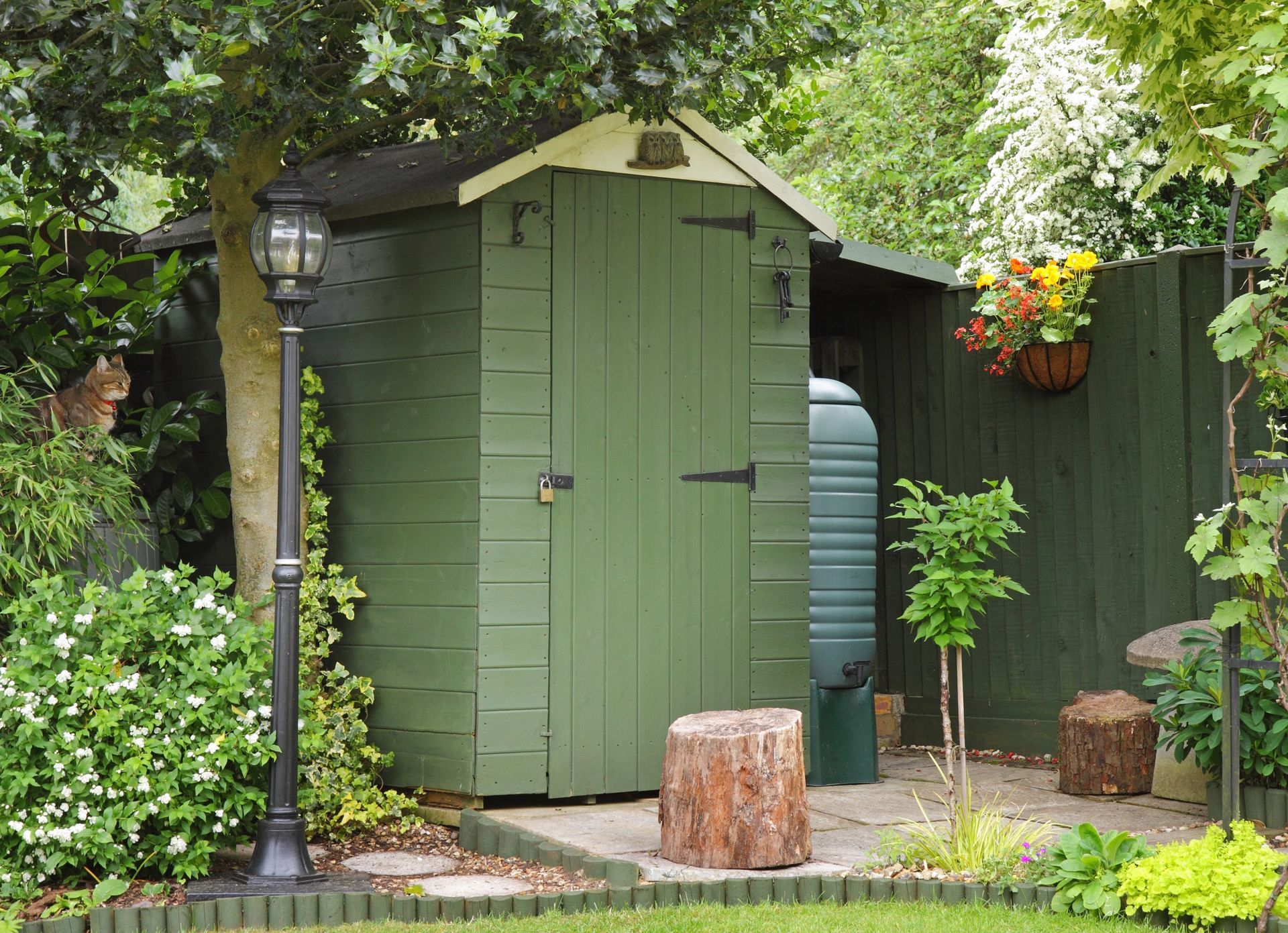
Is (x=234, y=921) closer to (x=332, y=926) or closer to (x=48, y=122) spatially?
(x=332, y=926)

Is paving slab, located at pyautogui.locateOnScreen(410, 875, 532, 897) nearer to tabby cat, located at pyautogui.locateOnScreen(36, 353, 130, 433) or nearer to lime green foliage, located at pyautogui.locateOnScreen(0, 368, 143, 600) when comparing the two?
lime green foliage, located at pyautogui.locateOnScreen(0, 368, 143, 600)

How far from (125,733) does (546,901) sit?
56.6 inches

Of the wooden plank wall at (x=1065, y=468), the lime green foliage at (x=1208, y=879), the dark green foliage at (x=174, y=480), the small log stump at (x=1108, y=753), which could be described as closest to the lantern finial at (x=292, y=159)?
the dark green foliage at (x=174, y=480)

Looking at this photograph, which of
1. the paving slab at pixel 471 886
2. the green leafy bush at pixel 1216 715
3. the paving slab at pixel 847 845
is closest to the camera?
the paving slab at pixel 471 886

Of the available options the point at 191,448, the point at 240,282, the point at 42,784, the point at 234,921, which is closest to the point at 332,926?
the point at 234,921

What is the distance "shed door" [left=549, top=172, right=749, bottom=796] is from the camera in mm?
5574

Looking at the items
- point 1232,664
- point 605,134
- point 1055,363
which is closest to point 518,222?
point 605,134

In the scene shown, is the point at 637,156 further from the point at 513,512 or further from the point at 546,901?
the point at 546,901

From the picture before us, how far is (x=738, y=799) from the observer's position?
4.53 meters

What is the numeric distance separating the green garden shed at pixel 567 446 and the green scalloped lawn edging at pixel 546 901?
1095 millimetres

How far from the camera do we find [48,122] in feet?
15.1

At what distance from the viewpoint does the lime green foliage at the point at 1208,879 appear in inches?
155

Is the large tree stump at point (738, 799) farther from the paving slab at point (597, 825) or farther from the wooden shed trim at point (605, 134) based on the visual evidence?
the wooden shed trim at point (605, 134)

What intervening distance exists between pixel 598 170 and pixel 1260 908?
11.9ft
